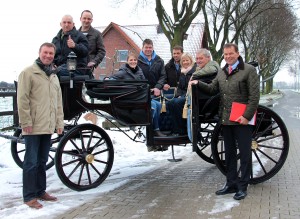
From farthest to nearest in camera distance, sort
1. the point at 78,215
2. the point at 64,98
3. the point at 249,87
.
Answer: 1. the point at 64,98
2. the point at 249,87
3. the point at 78,215

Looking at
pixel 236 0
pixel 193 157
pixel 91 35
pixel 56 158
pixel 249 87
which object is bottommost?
pixel 193 157

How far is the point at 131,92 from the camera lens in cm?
557

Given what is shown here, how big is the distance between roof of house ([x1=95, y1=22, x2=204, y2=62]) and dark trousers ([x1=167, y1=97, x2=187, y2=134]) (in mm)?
30931

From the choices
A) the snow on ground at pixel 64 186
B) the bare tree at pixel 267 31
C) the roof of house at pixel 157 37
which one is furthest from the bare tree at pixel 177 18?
the roof of house at pixel 157 37

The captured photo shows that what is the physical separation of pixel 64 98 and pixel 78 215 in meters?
1.66

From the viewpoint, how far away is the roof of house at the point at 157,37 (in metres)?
38.1

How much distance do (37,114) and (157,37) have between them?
36.3 metres

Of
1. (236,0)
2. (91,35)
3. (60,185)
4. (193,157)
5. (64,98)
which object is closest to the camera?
(64,98)

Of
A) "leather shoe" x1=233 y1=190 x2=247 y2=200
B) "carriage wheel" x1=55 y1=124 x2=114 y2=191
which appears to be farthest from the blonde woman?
"leather shoe" x1=233 y1=190 x2=247 y2=200

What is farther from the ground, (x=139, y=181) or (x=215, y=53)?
(x=215, y=53)

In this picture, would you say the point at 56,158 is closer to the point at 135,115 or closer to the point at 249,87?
the point at 135,115

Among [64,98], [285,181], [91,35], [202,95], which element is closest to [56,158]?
[64,98]

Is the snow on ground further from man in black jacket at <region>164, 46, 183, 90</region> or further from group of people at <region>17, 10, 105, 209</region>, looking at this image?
man in black jacket at <region>164, 46, 183, 90</region>

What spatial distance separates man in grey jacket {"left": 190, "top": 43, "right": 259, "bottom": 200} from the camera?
4.91 m
